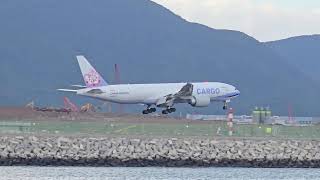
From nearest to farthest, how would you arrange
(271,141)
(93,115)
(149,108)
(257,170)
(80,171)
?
(80,171) → (257,170) → (271,141) → (93,115) → (149,108)

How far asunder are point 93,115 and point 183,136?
31.0 meters

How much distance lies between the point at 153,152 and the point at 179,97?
42.2 metres

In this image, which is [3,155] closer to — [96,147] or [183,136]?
[96,147]

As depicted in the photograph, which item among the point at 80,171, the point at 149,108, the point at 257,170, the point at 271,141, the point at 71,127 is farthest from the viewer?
the point at 149,108

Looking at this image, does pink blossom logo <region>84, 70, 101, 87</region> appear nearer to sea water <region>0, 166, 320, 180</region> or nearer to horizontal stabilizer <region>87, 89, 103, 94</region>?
horizontal stabilizer <region>87, 89, 103, 94</region>

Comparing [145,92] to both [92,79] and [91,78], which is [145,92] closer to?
[92,79]

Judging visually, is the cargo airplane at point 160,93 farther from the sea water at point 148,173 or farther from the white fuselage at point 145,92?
the sea water at point 148,173

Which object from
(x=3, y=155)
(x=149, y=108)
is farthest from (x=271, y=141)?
(x=149, y=108)

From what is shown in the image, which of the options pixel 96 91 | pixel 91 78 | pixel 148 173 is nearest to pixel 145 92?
pixel 96 91

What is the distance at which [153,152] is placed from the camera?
47.8m

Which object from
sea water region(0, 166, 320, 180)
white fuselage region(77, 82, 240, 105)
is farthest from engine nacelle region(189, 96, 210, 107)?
sea water region(0, 166, 320, 180)

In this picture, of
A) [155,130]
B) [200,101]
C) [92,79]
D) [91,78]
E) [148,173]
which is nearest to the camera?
[148,173]

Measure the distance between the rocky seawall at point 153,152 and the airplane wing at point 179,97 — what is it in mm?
39438

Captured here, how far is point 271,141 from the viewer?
50.2 meters
